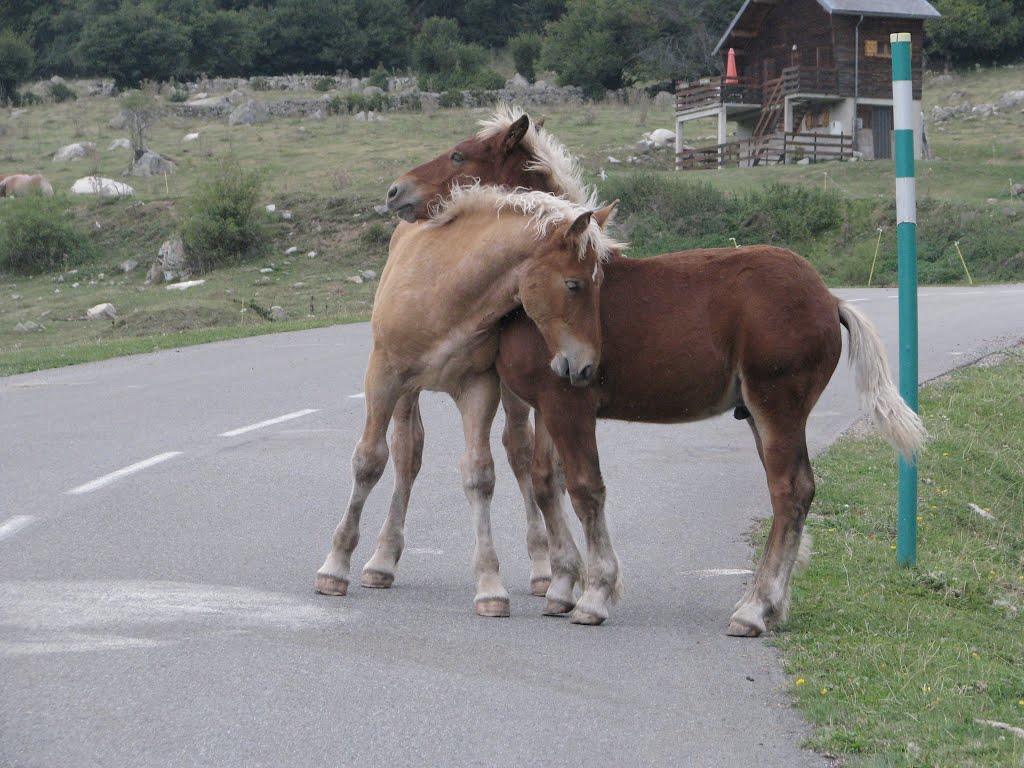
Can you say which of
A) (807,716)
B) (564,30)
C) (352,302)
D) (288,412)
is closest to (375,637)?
(807,716)

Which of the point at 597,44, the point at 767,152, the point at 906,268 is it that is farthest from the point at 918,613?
the point at 597,44

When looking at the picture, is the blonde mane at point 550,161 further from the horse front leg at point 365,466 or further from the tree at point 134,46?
the tree at point 134,46

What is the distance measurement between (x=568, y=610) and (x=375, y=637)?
3.49 ft

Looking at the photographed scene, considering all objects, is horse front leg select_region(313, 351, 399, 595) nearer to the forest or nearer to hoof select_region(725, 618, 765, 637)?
hoof select_region(725, 618, 765, 637)

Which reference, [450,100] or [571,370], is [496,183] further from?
[450,100]

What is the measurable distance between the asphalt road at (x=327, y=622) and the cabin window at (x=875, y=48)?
4102cm

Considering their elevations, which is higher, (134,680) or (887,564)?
(134,680)

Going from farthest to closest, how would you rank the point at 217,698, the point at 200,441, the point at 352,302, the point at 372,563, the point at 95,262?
the point at 95,262, the point at 352,302, the point at 200,441, the point at 372,563, the point at 217,698

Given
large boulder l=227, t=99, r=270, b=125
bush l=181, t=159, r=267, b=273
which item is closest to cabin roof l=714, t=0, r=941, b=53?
large boulder l=227, t=99, r=270, b=125

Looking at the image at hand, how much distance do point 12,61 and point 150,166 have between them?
105 ft

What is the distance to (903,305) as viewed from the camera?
24.4ft

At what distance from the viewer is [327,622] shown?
234 inches

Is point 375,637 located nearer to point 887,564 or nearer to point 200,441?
point 887,564

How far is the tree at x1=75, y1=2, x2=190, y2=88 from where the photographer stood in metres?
69.5
